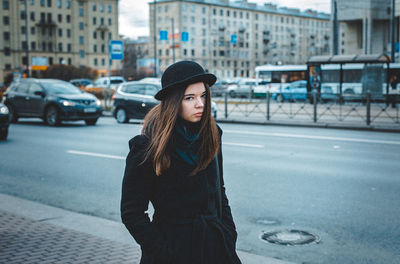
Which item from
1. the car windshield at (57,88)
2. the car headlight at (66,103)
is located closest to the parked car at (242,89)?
the car windshield at (57,88)

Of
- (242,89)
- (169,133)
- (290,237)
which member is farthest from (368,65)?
(169,133)

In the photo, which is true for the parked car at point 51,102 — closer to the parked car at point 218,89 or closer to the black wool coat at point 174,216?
the parked car at point 218,89

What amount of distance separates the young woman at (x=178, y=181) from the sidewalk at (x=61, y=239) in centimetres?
214

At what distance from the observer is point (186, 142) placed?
2410 millimetres

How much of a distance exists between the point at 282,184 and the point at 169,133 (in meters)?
5.78

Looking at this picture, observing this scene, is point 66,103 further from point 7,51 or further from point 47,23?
point 47,23

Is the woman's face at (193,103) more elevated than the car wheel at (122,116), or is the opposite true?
the woman's face at (193,103)

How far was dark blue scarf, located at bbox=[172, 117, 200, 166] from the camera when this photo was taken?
2.37 meters

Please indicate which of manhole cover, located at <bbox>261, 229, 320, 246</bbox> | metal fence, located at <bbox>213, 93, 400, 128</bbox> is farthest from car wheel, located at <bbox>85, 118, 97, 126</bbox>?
manhole cover, located at <bbox>261, 229, 320, 246</bbox>

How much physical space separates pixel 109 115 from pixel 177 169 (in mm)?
22527

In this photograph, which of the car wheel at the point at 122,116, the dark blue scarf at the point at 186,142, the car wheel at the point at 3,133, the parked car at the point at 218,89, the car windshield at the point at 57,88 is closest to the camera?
the dark blue scarf at the point at 186,142

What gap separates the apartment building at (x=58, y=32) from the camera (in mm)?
100062

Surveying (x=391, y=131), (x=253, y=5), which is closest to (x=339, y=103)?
(x=391, y=131)

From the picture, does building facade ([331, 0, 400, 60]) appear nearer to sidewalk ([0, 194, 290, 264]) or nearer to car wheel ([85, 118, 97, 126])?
car wheel ([85, 118, 97, 126])
